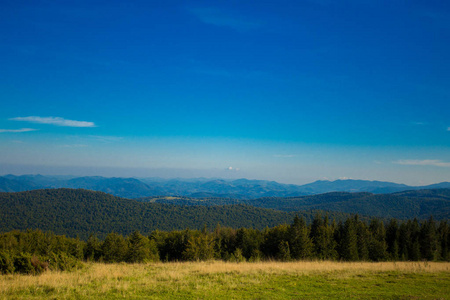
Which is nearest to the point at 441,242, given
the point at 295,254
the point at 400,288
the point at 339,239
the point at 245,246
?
→ the point at 339,239

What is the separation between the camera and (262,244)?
126 feet

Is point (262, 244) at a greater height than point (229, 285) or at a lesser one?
lesser

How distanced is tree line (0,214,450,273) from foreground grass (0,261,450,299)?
30.3 ft

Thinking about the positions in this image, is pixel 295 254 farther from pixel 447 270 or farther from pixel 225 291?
pixel 225 291

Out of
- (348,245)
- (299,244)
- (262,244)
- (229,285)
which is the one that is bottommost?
(262,244)

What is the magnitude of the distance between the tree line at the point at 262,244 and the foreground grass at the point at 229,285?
9.25 meters

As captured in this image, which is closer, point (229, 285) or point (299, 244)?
point (229, 285)

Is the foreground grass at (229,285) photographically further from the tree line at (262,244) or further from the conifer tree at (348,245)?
the conifer tree at (348,245)

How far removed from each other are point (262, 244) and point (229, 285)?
91.0 ft

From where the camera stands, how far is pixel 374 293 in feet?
37.5

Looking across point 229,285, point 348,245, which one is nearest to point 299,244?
point 348,245

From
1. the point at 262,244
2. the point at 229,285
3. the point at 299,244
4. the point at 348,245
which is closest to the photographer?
the point at 229,285

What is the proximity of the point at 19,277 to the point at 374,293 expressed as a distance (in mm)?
16497

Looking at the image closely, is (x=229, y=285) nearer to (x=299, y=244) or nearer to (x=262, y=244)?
(x=299, y=244)
